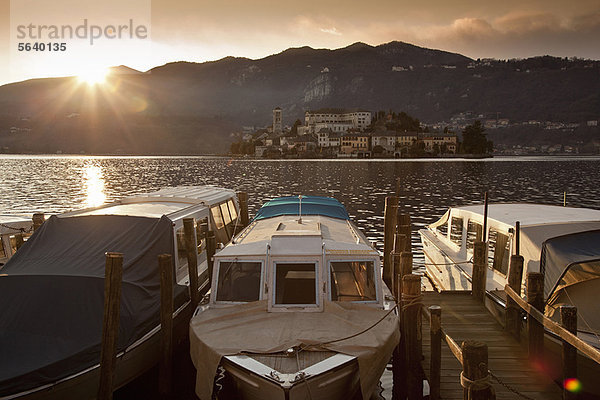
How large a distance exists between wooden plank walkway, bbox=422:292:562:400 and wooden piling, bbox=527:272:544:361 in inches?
14.2

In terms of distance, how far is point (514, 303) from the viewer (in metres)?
11.4

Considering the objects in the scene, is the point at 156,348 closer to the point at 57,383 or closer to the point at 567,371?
the point at 57,383

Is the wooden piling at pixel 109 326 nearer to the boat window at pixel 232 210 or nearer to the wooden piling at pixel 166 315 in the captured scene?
the wooden piling at pixel 166 315

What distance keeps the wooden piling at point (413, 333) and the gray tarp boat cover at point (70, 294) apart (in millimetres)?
5836

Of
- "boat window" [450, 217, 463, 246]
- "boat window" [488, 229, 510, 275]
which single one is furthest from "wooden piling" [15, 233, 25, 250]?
"boat window" [450, 217, 463, 246]

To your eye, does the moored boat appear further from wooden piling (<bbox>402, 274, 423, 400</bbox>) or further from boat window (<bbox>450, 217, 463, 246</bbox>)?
wooden piling (<bbox>402, 274, 423, 400</bbox>)

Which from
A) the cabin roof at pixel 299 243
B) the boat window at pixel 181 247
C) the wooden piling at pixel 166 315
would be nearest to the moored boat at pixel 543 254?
the cabin roof at pixel 299 243

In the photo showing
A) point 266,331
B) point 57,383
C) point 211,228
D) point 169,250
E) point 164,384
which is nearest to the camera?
point 57,383

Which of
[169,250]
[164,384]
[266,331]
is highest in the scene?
[169,250]

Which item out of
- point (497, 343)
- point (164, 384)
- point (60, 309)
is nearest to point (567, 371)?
point (497, 343)

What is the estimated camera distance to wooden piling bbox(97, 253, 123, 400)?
8.84m

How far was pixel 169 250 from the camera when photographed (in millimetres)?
13266

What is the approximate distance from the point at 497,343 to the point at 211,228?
10.9 metres

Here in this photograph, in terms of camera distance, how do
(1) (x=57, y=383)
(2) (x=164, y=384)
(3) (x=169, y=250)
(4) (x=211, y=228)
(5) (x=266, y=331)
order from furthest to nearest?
1. (4) (x=211, y=228)
2. (3) (x=169, y=250)
3. (2) (x=164, y=384)
4. (5) (x=266, y=331)
5. (1) (x=57, y=383)
